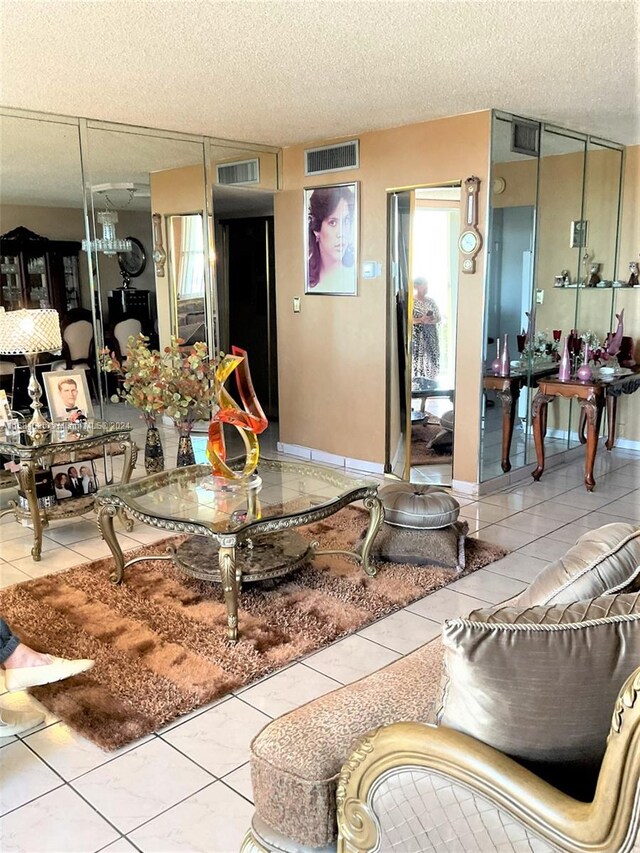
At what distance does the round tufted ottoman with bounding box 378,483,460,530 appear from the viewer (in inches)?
145

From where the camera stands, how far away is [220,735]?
2363mm

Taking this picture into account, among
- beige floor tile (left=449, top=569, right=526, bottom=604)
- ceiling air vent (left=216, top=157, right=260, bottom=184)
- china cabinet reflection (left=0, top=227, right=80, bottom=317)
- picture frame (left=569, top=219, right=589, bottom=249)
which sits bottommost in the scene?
beige floor tile (left=449, top=569, right=526, bottom=604)

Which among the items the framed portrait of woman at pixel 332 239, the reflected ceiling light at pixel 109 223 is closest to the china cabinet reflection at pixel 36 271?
the reflected ceiling light at pixel 109 223

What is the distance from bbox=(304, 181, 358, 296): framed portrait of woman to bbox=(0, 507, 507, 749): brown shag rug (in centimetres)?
245

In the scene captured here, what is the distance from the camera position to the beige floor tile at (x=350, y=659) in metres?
2.72

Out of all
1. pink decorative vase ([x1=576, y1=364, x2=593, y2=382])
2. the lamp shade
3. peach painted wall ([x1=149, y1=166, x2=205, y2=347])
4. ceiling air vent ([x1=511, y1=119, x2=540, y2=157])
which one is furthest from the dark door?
pink decorative vase ([x1=576, y1=364, x2=593, y2=382])

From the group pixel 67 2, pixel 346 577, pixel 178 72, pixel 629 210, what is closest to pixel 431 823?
pixel 346 577

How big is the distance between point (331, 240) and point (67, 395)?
239cm

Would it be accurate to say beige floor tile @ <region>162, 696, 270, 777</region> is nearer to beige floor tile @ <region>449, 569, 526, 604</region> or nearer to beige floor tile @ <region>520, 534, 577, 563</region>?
beige floor tile @ <region>449, 569, 526, 604</region>

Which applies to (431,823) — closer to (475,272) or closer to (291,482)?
(291,482)

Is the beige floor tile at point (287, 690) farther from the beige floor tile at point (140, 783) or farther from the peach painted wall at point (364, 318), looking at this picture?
the peach painted wall at point (364, 318)

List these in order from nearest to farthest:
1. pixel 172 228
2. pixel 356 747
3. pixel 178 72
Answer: pixel 356 747 < pixel 178 72 < pixel 172 228

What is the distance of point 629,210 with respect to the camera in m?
6.05

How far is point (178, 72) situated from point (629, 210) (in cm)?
412
